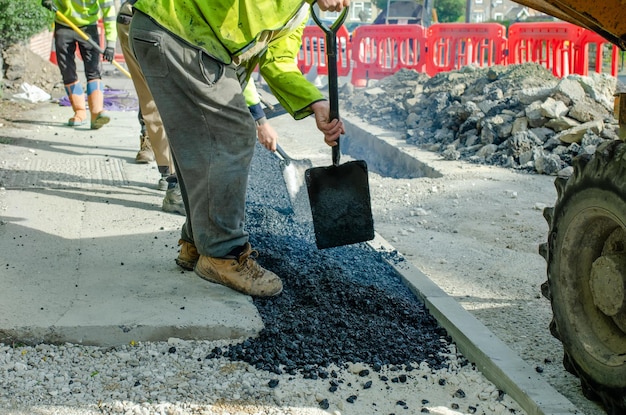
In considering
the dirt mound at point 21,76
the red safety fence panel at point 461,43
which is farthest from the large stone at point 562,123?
the dirt mound at point 21,76

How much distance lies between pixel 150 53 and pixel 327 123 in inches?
34.1

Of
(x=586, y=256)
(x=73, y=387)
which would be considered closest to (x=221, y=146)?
(x=73, y=387)

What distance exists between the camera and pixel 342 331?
3.52 meters

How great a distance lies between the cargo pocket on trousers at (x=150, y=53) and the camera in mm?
3373

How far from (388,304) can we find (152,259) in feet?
4.61

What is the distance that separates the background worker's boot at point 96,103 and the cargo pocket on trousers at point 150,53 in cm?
584

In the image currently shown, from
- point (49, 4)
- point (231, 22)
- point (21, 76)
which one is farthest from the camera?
point (21, 76)

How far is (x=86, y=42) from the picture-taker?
8.74 m

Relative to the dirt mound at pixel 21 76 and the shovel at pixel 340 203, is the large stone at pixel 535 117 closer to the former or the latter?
the shovel at pixel 340 203

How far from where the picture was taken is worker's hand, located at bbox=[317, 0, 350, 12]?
3.28m

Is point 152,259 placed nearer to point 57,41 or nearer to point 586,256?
point 586,256

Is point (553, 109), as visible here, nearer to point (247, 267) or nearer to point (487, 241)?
point (487, 241)

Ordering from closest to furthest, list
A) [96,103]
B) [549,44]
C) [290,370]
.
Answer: [290,370]
[96,103]
[549,44]

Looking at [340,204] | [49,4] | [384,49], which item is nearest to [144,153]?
[49,4]
